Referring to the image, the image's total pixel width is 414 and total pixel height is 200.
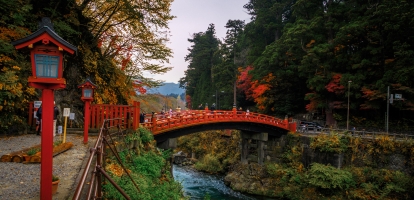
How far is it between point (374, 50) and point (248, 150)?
15989mm

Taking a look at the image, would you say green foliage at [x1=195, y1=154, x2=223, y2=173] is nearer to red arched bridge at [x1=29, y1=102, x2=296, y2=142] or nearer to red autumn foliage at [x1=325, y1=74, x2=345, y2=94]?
red arched bridge at [x1=29, y1=102, x2=296, y2=142]

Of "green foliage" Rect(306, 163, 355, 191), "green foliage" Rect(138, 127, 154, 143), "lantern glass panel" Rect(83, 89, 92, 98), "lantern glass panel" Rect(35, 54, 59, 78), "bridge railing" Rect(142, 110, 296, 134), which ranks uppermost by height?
"lantern glass panel" Rect(35, 54, 59, 78)

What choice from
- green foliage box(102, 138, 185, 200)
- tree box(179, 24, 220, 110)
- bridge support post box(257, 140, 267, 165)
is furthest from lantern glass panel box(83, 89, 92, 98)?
tree box(179, 24, 220, 110)

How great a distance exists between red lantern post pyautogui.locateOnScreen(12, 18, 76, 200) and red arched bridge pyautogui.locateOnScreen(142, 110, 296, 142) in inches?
389

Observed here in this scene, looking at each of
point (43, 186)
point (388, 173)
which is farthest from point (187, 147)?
point (43, 186)

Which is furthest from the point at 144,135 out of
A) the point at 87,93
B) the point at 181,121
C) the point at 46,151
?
the point at 46,151

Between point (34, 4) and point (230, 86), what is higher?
point (34, 4)

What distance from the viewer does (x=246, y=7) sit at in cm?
5022

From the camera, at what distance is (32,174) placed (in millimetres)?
6832

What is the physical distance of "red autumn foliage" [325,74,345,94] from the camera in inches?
1046

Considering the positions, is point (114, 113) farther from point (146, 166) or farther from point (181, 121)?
point (181, 121)

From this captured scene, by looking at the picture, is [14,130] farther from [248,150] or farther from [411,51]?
[411,51]

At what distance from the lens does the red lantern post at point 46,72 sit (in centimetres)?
479

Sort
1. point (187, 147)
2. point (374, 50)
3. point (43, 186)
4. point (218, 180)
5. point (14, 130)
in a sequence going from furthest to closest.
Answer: point (187, 147), point (218, 180), point (374, 50), point (14, 130), point (43, 186)
